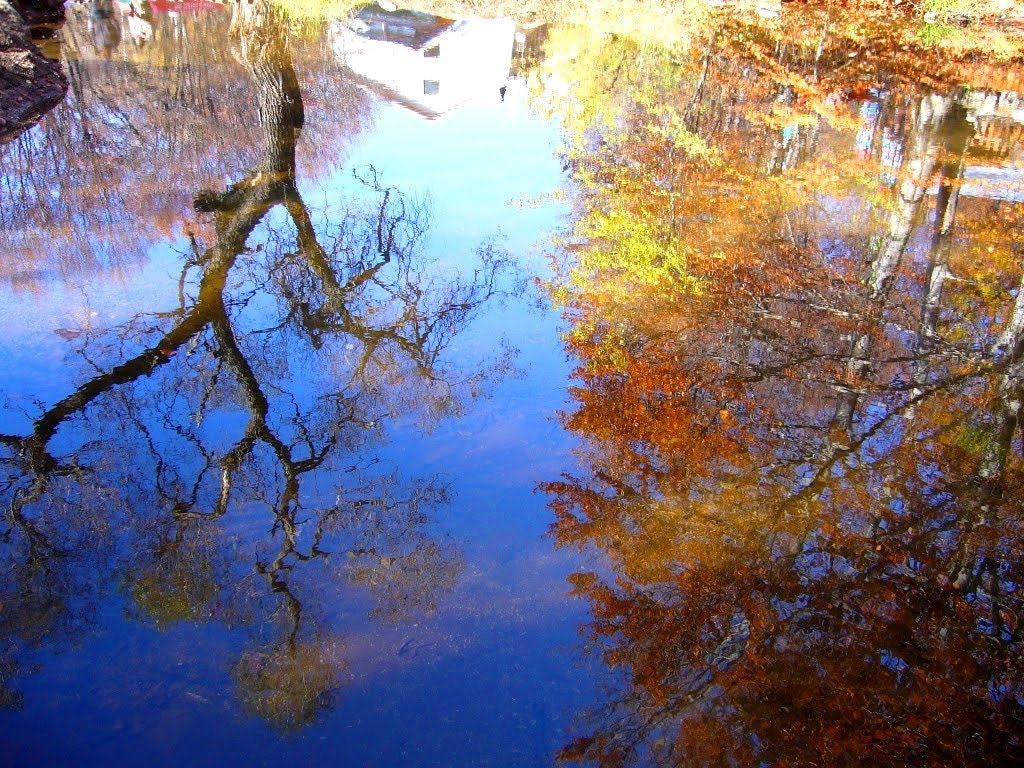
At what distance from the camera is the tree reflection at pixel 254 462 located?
421 centimetres

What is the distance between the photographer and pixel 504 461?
5.48 meters

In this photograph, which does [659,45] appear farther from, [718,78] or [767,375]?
[767,375]

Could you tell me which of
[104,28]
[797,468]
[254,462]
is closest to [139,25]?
[104,28]

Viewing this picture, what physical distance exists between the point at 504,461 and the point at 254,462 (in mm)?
1743

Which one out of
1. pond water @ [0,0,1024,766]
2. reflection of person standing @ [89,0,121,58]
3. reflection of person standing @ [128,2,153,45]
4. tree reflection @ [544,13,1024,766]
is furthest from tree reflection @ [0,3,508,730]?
reflection of person standing @ [128,2,153,45]

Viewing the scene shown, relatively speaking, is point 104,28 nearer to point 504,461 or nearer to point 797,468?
point 504,461

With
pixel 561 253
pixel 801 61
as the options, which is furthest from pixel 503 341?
pixel 801 61

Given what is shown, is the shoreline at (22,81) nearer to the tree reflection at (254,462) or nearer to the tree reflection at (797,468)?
the tree reflection at (254,462)

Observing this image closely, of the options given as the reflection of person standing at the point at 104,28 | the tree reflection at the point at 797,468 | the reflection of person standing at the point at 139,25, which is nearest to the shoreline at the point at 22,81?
the reflection of person standing at the point at 104,28

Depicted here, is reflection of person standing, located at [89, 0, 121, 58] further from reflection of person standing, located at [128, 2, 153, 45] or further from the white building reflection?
the white building reflection

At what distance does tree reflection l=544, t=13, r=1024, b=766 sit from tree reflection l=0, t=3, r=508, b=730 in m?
1.22

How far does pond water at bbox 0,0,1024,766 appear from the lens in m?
3.89

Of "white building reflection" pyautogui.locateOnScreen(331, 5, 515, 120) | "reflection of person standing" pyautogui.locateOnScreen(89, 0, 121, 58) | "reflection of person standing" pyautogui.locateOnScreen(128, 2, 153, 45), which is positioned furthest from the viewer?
"reflection of person standing" pyautogui.locateOnScreen(128, 2, 153, 45)

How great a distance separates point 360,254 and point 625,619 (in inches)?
207
